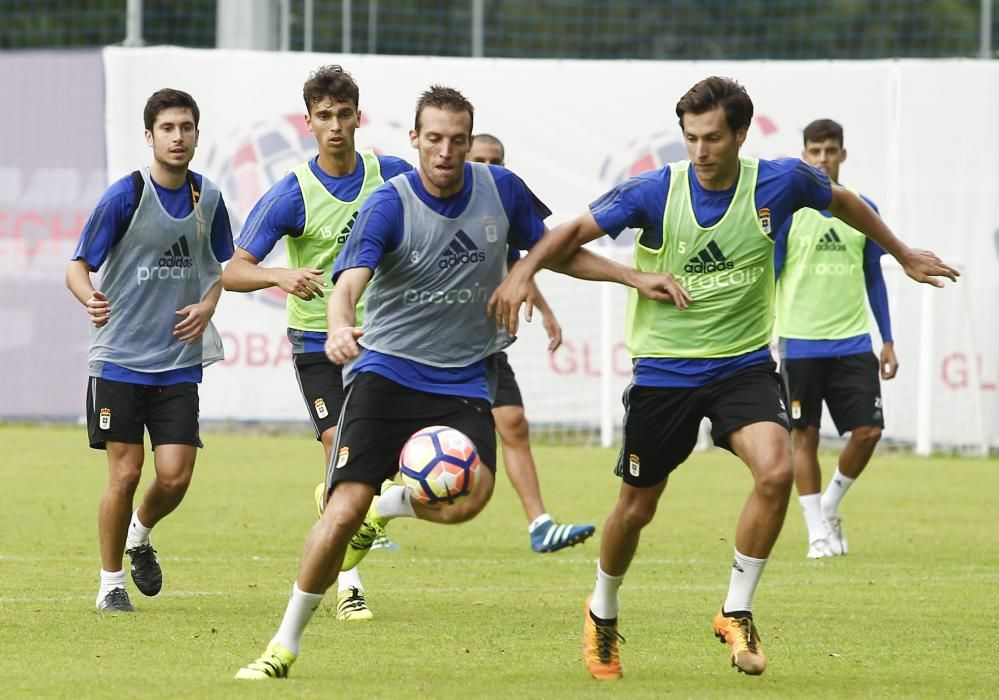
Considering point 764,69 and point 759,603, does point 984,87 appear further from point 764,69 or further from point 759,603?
point 759,603

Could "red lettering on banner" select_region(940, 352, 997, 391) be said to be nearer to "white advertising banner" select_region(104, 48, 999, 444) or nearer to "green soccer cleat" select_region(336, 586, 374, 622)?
"white advertising banner" select_region(104, 48, 999, 444)

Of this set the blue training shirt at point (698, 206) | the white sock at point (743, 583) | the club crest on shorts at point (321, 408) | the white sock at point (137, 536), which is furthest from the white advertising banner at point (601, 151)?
Result: the white sock at point (743, 583)

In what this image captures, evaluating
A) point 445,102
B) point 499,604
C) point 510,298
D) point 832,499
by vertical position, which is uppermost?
point 445,102

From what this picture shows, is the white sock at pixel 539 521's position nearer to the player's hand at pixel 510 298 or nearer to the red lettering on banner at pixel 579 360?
the player's hand at pixel 510 298

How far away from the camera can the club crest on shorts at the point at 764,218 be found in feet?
23.2

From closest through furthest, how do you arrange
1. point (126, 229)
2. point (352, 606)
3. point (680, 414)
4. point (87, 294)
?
point (680, 414), point (87, 294), point (352, 606), point (126, 229)

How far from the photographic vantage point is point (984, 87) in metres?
18.5

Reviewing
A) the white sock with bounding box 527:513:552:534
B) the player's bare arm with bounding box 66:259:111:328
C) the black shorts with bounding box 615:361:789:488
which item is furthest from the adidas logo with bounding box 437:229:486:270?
the white sock with bounding box 527:513:552:534

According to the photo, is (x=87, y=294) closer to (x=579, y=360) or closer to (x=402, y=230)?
(x=402, y=230)

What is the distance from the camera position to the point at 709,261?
7.09 m

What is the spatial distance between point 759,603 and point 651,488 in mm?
2061

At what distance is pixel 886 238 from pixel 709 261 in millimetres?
825

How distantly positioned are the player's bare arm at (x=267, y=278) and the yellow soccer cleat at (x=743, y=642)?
2.09m

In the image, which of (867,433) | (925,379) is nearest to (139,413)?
(867,433)
